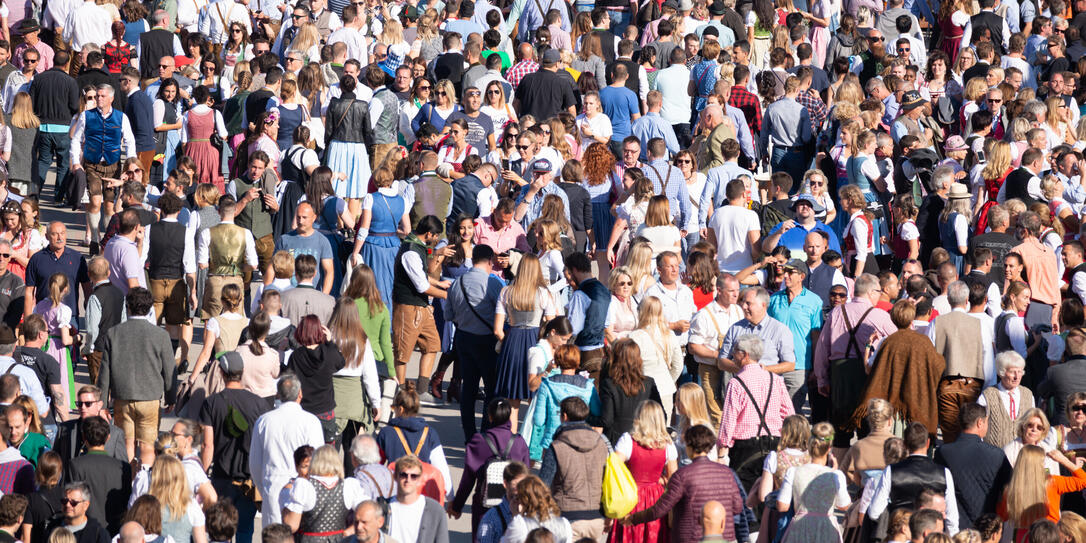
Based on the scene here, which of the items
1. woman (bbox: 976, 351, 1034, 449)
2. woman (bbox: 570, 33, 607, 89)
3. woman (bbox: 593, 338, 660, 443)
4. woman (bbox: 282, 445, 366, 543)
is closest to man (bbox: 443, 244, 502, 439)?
woman (bbox: 593, 338, 660, 443)

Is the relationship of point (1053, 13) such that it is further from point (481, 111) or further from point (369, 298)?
point (369, 298)

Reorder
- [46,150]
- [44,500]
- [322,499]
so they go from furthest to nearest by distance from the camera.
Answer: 1. [46,150]
2. [44,500]
3. [322,499]

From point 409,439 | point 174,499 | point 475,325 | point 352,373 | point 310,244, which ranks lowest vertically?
point 174,499

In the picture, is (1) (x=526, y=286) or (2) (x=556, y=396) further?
(1) (x=526, y=286)

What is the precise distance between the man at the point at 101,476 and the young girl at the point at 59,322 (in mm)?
2584

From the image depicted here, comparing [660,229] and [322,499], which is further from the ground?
[660,229]

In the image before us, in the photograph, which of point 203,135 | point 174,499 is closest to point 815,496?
point 174,499

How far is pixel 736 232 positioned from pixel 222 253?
13.4 feet

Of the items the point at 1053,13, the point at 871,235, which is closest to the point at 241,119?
the point at 871,235

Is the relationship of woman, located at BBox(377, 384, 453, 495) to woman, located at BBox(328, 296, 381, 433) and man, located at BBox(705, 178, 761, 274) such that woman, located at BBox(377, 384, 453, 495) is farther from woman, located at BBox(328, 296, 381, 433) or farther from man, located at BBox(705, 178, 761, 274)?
man, located at BBox(705, 178, 761, 274)

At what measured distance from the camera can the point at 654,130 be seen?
1652 cm

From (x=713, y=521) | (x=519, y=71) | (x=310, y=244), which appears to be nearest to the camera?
(x=713, y=521)

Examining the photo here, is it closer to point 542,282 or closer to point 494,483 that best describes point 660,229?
point 542,282

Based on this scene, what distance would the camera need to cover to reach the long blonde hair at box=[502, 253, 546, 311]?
11586mm
